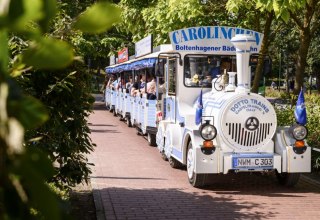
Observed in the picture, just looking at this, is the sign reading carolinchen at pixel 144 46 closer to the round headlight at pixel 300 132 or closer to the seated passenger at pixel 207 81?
the seated passenger at pixel 207 81

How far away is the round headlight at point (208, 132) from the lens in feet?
28.0

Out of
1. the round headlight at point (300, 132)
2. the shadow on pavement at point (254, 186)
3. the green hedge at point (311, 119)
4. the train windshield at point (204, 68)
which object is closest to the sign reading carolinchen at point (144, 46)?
the green hedge at point (311, 119)

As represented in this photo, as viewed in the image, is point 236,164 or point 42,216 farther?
point 236,164

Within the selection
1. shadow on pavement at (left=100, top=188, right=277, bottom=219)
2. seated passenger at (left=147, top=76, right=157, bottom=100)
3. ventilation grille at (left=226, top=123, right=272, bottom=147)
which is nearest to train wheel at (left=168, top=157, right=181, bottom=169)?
shadow on pavement at (left=100, top=188, right=277, bottom=219)

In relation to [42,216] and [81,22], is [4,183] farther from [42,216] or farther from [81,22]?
[81,22]

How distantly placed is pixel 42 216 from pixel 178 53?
31.6 ft

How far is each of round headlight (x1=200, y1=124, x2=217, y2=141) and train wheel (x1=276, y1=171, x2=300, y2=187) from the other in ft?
5.30

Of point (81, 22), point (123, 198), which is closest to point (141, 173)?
point (123, 198)

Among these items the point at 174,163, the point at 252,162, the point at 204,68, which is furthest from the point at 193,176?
the point at 204,68

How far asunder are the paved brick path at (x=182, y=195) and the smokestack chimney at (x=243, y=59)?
5.85 ft

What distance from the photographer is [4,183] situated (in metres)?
0.99

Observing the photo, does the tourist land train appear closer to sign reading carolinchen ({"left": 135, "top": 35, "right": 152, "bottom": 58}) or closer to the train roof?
the train roof

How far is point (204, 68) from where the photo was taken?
35.0 ft

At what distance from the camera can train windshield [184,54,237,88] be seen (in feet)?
34.7
